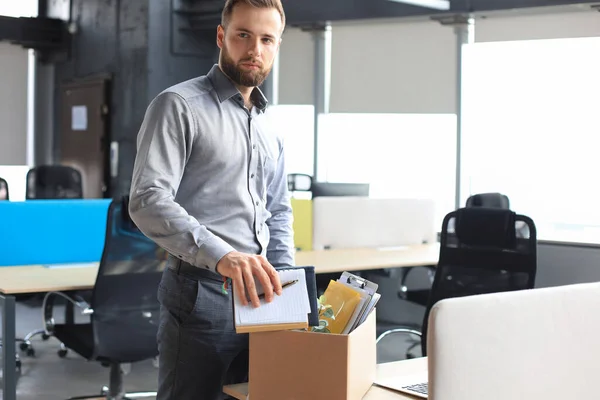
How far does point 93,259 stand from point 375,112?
11.8ft

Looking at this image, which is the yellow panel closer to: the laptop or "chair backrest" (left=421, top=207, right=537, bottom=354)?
"chair backrest" (left=421, top=207, right=537, bottom=354)

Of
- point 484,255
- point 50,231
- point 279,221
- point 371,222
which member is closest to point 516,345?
point 279,221

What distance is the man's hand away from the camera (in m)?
1.60

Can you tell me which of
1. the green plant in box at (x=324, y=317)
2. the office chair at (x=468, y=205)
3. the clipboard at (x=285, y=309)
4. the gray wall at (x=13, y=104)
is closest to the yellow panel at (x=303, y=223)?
the office chair at (x=468, y=205)

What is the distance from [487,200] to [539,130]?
1.57 meters

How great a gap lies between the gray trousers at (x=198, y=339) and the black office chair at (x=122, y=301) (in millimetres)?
1735

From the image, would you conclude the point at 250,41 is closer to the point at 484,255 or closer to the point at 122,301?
the point at 122,301

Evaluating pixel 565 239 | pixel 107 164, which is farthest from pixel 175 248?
pixel 107 164

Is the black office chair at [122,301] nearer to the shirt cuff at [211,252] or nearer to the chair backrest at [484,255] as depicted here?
the chair backrest at [484,255]

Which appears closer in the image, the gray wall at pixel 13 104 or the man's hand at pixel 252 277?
the man's hand at pixel 252 277

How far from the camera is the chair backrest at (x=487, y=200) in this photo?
5238mm

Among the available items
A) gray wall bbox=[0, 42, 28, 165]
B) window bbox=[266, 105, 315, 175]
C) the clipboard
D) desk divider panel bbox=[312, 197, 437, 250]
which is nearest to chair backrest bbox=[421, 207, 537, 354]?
desk divider panel bbox=[312, 197, 437, 250]

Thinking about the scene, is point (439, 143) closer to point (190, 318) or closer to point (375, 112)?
point (375, 112)

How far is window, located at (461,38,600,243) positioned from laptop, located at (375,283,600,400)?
445 cm
